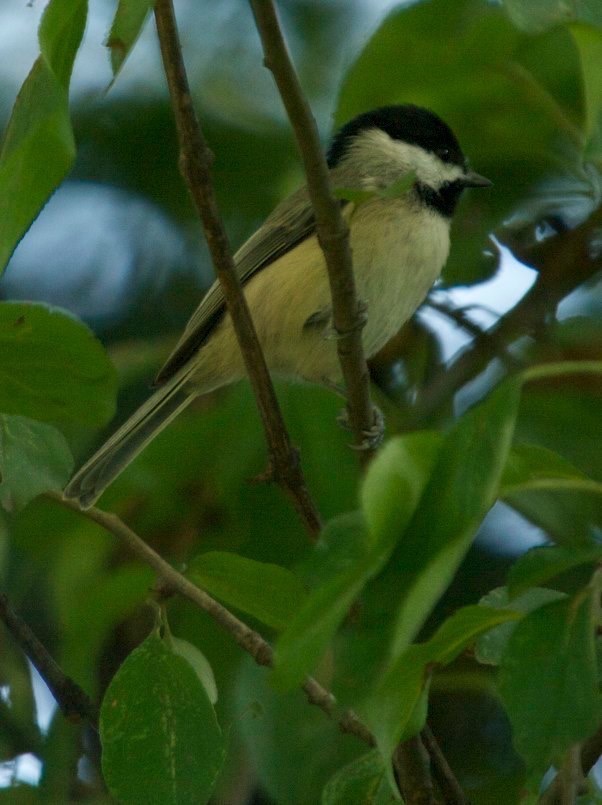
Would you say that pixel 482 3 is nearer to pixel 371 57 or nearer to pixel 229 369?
pixel 371 57

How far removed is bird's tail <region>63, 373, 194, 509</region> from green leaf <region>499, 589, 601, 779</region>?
112cm

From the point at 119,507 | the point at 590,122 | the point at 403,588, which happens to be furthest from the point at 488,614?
the point at 119,507

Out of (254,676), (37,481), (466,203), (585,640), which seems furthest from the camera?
(466,203)

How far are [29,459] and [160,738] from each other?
329 mm

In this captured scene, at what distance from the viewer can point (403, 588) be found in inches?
33.5

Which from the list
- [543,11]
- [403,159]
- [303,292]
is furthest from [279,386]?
[543,11]

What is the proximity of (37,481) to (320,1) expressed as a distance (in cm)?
185

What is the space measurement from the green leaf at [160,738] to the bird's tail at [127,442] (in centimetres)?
84

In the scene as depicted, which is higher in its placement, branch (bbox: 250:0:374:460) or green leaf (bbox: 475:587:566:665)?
branch (bbox: 250:0:374:460)

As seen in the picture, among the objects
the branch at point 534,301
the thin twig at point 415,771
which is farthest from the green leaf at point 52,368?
the branch at point 534,301

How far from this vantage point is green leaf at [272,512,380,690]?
2.67 ft

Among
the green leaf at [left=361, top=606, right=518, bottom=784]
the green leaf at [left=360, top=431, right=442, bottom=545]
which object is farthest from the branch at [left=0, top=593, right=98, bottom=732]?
the green leaf at [left=360, top=431, right=442, bottom=545]

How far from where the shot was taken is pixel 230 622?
1.55 metres

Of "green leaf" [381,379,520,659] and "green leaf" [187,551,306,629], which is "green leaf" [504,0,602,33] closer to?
"green leaf" [381,379,520,659]
